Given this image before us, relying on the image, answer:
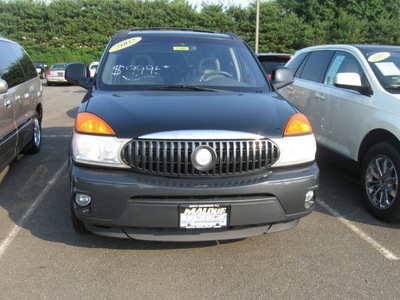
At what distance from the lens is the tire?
12.0 feet

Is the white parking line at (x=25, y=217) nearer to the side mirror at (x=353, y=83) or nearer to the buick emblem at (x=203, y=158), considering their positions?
the buick emblem at (x=203, y=158)

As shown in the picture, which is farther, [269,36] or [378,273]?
[269,36]

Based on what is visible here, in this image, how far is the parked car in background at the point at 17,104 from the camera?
4.46 meters

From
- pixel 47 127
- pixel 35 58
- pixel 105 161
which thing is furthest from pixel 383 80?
pixel 35 58

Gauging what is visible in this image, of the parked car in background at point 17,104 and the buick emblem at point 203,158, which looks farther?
the parked car in background at point 17,104

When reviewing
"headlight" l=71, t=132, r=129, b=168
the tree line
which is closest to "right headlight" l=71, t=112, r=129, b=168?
"headlight" l=71, t=132, r=129, b=168

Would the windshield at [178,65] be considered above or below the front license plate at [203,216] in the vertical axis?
above

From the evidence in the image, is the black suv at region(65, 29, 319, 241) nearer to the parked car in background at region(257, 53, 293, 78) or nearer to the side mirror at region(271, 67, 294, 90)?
the side mirror at region(271, 67, 294, 90)

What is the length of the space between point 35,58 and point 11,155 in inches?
1533

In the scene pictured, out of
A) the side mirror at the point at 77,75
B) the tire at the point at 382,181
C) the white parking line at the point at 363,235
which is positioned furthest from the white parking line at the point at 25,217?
the tire at the point at 382,181

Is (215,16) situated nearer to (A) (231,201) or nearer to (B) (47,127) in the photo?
(B) (47,127)

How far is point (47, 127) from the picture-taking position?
8773 mm

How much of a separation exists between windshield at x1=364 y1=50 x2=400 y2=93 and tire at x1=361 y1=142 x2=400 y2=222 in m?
0.69

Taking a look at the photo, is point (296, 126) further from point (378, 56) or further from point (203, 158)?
point (378, 56)
